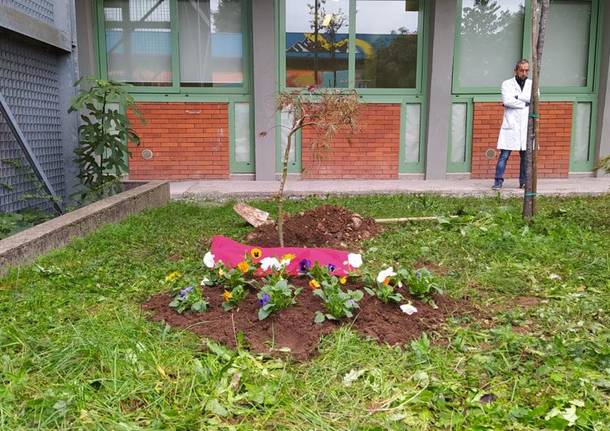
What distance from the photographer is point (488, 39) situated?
9.82m

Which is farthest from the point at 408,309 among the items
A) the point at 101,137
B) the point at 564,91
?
the point at 564,91

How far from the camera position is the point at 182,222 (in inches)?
240

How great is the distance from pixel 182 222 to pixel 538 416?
4598mm

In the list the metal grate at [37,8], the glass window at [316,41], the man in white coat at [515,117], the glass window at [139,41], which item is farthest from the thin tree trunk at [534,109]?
the glass window at [139,41]

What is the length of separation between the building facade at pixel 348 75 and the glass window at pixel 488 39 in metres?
0.02

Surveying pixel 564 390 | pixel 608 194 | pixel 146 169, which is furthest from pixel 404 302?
pixel 146 169

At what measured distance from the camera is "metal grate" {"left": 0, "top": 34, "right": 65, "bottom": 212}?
18.2ft

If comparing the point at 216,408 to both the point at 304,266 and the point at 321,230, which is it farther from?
the point at 321,230

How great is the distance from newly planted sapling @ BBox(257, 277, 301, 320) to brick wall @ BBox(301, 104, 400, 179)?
262 inches

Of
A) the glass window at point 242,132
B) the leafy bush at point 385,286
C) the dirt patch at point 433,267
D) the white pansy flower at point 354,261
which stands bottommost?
the dirt patch at point 433,267

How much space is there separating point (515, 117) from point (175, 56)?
5.67m

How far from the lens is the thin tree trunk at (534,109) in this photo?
547 centimetres

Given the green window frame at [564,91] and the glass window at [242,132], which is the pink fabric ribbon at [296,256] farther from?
the green window frame at [564,91]

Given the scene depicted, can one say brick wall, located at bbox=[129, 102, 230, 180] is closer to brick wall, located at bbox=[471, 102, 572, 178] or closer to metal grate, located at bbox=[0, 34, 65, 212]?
metal grate, located at bbox=[0, 34, 65, 212]
